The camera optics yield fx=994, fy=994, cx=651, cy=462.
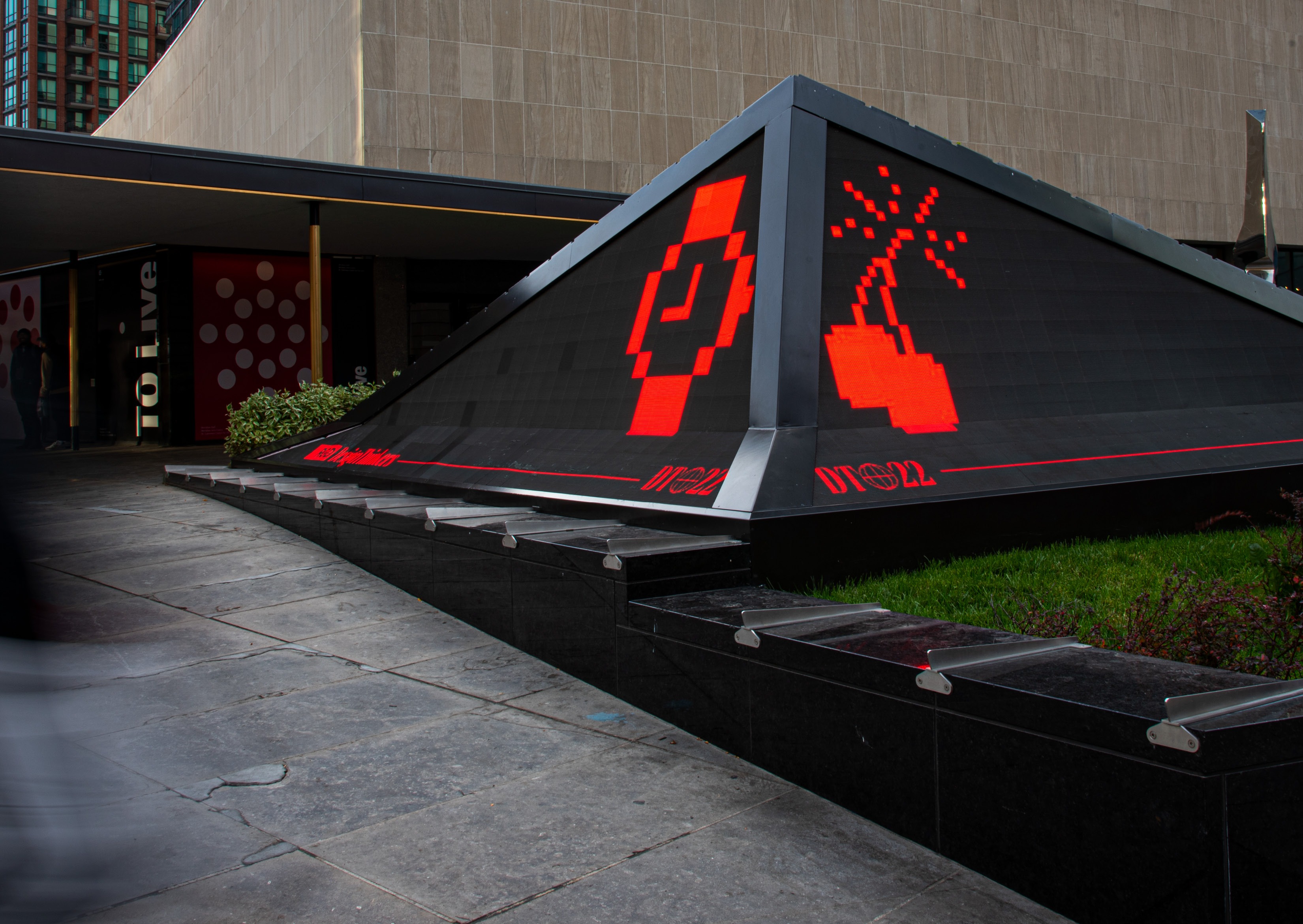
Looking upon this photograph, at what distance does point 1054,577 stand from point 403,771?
3.46m

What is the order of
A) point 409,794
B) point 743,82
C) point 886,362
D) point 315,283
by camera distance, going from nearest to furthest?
point 409,794 → point 886,362 → point 315,283 → point 743,82

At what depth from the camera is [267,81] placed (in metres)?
25.0

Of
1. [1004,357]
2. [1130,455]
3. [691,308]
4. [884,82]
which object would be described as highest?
[884,82]

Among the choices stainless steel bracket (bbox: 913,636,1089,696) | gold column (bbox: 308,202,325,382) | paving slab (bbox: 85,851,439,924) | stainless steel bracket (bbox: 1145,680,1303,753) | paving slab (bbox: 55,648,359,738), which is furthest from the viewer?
gold column (bbox: 308,202,325,382)

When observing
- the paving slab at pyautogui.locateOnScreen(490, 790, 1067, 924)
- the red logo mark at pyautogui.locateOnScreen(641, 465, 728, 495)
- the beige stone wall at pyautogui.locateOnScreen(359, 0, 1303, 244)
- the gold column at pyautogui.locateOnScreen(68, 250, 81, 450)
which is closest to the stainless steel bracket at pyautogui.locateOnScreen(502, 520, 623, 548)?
the red logo mark at pyautogui.locateOnScreen(641, 465, 728, 495)

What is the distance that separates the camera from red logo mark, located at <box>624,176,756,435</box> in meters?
6.67

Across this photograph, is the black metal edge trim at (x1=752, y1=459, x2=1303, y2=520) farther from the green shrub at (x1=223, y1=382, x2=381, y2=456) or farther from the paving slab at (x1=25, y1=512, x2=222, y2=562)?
the green shrub at (x1=223, y1=382, x2=381, y2=456)

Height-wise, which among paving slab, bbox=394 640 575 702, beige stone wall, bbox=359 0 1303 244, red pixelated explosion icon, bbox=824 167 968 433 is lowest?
paving slab, bbox=394 640 575 702

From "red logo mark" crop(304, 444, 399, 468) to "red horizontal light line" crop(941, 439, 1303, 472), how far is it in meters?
5.39

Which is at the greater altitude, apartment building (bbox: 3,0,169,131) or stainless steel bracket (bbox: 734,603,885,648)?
apartment building (bbox: 3,0,169,131)

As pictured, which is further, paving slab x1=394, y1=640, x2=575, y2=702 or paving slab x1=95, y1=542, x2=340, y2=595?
paving slab x1=95, y1=542, x2=340, y2=595

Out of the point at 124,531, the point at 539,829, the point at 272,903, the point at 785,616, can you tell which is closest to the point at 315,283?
the point at 124,531

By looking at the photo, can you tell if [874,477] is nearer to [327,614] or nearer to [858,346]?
[858,346]

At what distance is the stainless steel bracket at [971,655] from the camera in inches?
123
